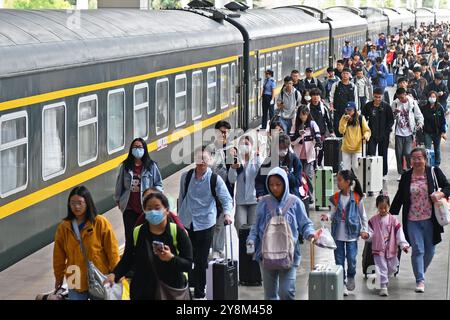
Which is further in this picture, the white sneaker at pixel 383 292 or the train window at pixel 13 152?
the train window at pixel 13 152

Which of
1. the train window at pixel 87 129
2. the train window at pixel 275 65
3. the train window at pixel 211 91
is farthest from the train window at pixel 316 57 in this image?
the train window at pixel 87 129

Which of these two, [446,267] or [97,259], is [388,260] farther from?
Answer: [97,259]

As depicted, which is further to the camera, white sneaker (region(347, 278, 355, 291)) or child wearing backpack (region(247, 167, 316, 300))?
white sneaker (region(347, 278, 355, 291))

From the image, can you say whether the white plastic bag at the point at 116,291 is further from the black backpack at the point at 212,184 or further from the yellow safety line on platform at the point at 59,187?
the yellow safety line on platform at the point at 59,187

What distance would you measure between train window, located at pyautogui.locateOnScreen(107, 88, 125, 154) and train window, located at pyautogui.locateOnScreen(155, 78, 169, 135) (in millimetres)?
2234

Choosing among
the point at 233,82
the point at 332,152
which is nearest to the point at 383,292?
the point at 332,152

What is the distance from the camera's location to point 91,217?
412 inches

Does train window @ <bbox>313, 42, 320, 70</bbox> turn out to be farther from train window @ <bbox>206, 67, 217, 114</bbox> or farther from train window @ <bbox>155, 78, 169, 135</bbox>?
train window @ <bbox>155, 78, 169, 135</bbox>

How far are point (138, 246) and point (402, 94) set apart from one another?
12394 mm

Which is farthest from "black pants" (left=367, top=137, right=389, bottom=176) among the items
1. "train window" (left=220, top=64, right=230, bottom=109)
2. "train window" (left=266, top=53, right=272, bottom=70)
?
"train window" (left=266, top=53, right=272, bottom=70)

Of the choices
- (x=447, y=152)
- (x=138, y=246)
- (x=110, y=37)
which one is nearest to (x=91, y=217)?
(x=138, y=246)

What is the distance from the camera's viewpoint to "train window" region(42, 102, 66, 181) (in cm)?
1519

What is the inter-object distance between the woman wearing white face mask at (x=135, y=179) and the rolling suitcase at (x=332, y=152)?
26.9ft

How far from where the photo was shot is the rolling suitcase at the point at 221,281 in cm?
1208
